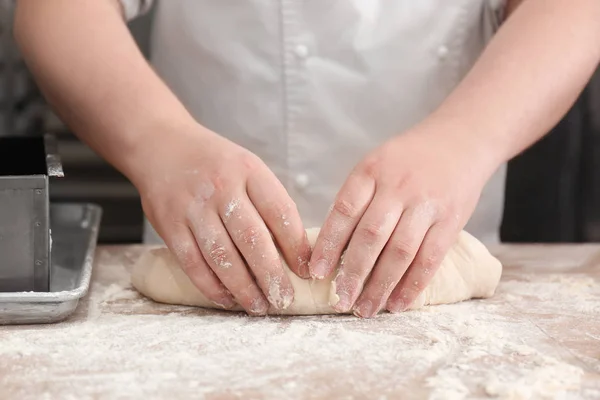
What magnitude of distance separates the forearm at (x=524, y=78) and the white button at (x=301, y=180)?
1.10 ft

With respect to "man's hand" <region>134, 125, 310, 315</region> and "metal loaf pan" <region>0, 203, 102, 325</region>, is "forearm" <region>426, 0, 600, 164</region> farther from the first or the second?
"metal loaf pan" <region>0, 203, 102, 325</region>

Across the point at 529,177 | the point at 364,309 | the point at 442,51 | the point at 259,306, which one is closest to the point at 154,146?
the point at 259,306

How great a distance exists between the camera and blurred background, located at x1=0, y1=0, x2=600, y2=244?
184cm

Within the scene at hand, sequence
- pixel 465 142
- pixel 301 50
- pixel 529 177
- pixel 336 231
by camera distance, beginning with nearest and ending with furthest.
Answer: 1. pixel 336 231
2. pixel 465 142
3. pixel 301 50
4. pixel 529 177

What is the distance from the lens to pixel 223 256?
38.9 inches

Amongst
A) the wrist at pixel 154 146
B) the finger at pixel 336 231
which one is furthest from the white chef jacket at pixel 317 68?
the finger at pixel 336 231

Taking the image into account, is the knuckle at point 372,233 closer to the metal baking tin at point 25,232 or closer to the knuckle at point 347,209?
the knuckle at point 347,209

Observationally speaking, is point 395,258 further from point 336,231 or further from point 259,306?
point 259,306

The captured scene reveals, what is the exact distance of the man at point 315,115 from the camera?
993mm

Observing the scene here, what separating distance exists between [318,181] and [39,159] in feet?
1.72

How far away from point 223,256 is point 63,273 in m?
0.31

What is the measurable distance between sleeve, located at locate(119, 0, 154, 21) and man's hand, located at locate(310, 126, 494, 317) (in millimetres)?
617

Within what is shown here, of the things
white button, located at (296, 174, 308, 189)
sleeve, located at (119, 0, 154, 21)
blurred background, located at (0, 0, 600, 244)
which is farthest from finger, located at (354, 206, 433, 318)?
blurred background, located at (0, 0, 600, 244)

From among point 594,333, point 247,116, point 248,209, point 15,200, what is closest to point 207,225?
point 248,209
